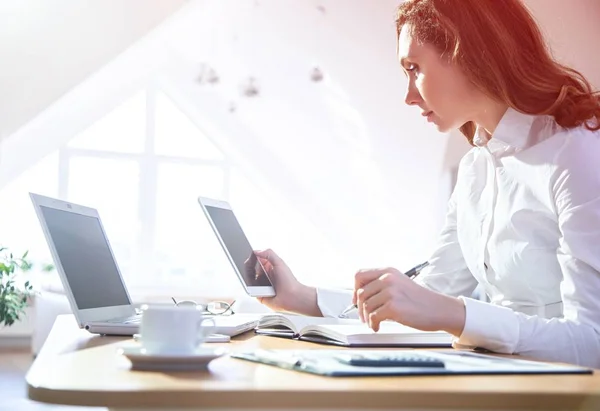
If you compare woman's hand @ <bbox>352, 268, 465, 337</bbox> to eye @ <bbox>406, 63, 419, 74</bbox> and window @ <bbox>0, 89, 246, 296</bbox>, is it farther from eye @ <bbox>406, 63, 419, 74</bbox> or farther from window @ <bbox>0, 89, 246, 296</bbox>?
window @ <bbox>0, 89, 246, 296</bbox>

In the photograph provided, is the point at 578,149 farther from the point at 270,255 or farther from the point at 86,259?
the point at 86,259

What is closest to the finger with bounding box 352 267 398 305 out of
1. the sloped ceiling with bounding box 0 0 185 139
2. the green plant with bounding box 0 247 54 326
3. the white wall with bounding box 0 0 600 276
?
the white wall with bounding box 0 0 600 276

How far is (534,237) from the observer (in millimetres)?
1538

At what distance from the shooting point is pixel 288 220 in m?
6.76

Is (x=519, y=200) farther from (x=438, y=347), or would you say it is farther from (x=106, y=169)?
(x=106, y=169)

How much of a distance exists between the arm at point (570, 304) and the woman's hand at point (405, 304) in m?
0.03

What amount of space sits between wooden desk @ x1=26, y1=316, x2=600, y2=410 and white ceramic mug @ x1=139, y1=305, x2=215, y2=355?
0.13 ft

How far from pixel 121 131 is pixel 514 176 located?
5.47 m

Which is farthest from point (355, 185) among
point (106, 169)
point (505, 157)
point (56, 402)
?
point (56, 402)

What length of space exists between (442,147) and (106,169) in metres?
2.81

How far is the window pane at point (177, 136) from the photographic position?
268 inches

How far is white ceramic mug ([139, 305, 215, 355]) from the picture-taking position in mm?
954

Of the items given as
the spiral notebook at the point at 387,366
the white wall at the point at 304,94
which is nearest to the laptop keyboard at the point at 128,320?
the spiral notebook at the point at 387,366

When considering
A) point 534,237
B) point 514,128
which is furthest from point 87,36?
point 534,237
